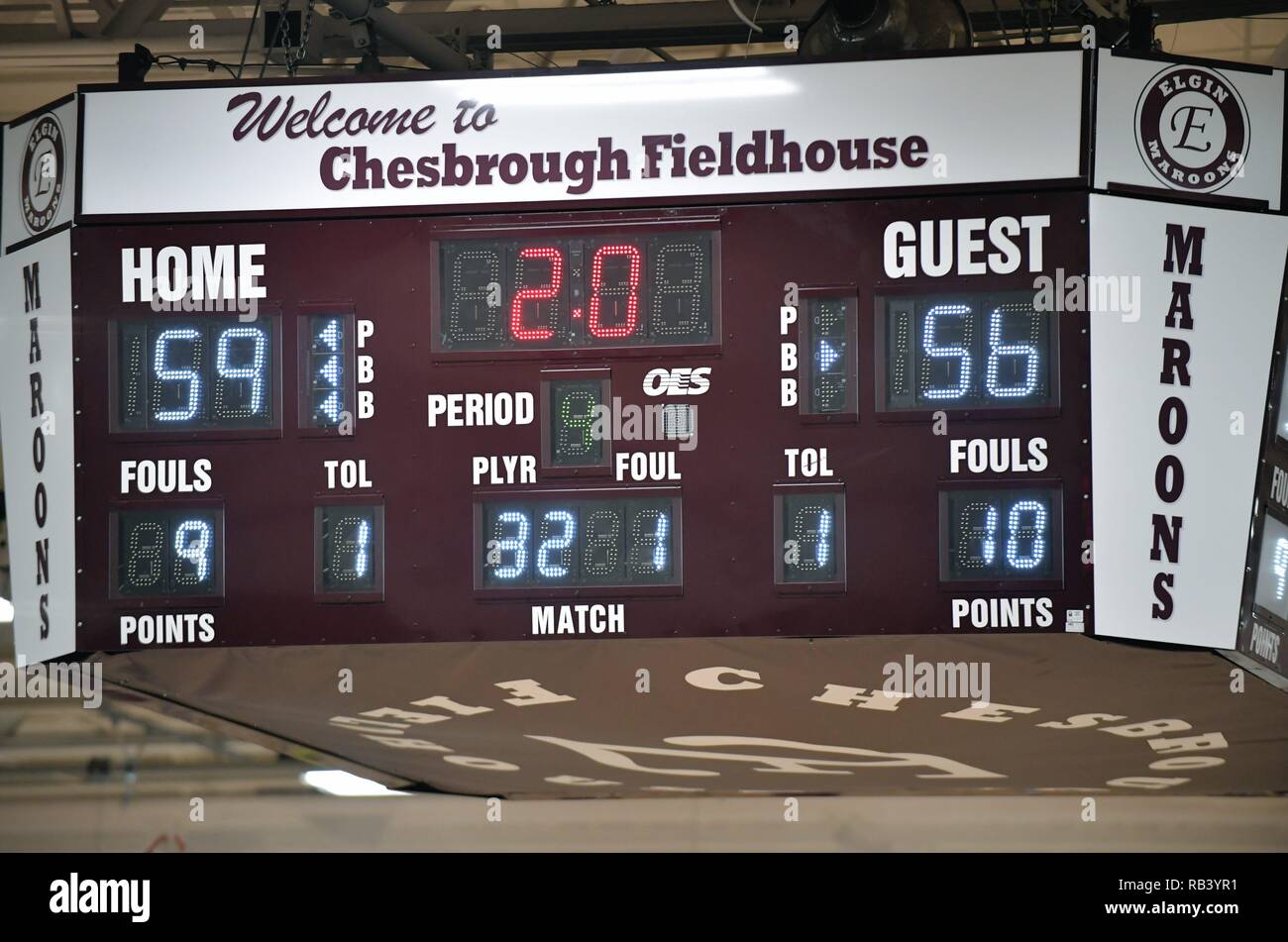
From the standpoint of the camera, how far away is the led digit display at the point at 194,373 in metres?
5.50

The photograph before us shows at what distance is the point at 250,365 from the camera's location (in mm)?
5512

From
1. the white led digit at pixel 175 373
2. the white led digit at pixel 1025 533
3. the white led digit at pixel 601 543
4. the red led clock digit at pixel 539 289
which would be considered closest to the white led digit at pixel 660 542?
the white led digit at pixel 601 543

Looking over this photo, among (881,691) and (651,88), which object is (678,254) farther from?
(881,691)

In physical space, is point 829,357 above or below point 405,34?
below

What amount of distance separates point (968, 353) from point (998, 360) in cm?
10

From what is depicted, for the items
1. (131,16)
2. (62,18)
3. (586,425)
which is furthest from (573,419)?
(62,18)

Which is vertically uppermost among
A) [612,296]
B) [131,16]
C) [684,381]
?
[131,16]

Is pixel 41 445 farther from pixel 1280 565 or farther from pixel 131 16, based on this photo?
pixel 1280 565

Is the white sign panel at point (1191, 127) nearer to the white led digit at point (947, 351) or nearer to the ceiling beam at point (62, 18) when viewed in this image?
the white led digit at point (947, 351)

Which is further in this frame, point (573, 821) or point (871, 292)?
point (573, 821)

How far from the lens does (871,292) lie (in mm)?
5293

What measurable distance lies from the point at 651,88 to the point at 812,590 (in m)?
1.83
